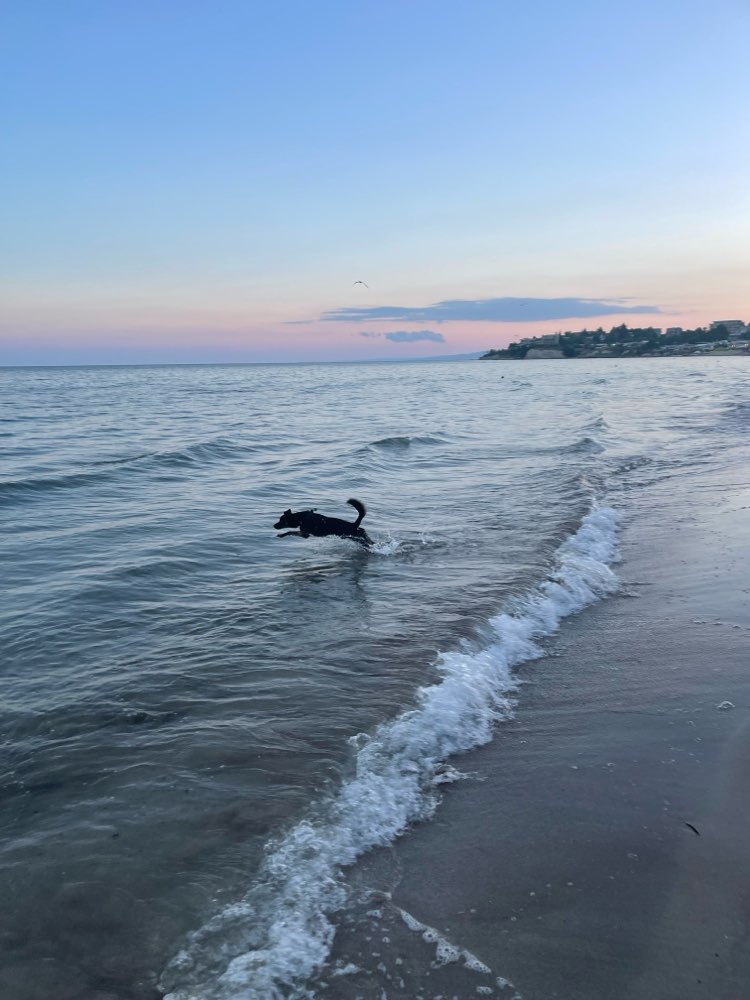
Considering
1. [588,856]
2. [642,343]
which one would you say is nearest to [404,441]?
[588,856]

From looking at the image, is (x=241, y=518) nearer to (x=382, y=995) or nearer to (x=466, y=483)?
(x=466, y=483)

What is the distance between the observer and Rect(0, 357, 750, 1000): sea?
3227mm

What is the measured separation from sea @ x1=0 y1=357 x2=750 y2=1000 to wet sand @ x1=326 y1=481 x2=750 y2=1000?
80mm

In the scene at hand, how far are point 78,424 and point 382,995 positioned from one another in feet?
98.8

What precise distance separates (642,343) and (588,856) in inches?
7012

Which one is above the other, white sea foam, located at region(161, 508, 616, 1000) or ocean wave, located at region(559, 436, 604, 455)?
ocean wave, located at region(559, 436, 604, 455)

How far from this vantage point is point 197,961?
120 inches

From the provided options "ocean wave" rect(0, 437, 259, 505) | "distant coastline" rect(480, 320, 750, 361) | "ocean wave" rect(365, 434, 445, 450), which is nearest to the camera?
"ocean wave" rect(0, 437, 259, 505)

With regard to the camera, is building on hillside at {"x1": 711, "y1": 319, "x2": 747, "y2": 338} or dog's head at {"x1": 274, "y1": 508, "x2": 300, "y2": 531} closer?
dog's head at {"x1": 274, "y1": 508, "x2": 300, "y2": 531}

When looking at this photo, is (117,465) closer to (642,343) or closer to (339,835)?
(339,835)

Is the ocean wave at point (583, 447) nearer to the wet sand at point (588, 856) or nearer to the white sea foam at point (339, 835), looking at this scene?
the white sea foam at point (339, 835)

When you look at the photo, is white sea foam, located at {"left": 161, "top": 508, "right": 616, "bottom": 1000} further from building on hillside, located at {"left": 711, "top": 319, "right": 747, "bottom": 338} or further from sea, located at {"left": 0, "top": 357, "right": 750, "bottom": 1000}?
Result: building on hillside, located at {"left": 711, "top": 319, "right": 747, "bottom": 338}

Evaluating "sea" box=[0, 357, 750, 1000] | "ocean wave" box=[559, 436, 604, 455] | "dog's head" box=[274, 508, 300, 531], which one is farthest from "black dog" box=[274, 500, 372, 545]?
"ocean wave" box=[559, 436, 604, 455]

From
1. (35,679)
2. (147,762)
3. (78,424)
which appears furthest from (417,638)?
(78,424)
